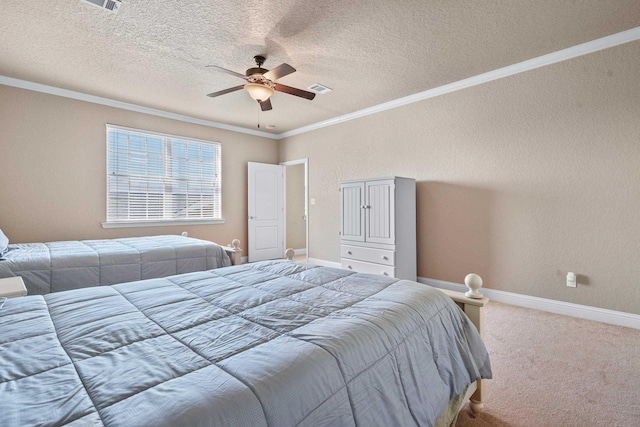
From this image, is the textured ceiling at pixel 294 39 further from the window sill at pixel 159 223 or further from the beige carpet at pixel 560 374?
the beige carpet at pixel 560 374

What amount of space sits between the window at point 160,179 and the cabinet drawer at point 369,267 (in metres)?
2.71

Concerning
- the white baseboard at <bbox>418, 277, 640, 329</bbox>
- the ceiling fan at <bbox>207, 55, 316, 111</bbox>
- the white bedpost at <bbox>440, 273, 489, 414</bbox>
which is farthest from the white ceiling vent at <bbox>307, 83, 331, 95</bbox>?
the white baseboard at <bbox>418, 277, 640, 329</bbox>

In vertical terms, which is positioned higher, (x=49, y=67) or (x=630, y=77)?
(x=49, y=67)

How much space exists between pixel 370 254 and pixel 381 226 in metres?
0.42

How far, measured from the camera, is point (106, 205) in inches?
176

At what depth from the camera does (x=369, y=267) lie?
409 cm

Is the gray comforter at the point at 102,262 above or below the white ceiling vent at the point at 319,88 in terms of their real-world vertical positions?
below

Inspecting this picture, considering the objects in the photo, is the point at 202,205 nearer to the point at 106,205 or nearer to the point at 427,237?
the point at 106,205

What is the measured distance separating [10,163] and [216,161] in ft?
8.98

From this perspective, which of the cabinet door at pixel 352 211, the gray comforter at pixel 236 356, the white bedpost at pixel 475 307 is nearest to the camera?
the gray comforter at pixel 236 356

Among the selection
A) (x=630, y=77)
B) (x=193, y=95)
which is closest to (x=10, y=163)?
(x=193, y=95)

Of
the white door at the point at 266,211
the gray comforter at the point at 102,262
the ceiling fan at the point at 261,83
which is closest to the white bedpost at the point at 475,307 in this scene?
the ceiling fan at the point at 261,83

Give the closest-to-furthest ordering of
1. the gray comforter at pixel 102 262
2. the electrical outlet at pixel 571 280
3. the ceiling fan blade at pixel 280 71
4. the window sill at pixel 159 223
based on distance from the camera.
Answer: the gray comforter at pixel 102 262 < the ceiling fan blade at pixel 280 71 < the electrical outlet at pixel 571 280 < the window sill at pixel 159 223

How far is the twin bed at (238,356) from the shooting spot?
0.70 meters
